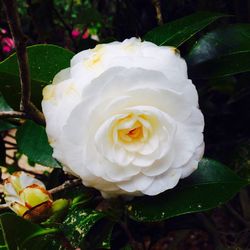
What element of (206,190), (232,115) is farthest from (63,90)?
(232,115)

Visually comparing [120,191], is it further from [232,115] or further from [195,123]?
[232,115]

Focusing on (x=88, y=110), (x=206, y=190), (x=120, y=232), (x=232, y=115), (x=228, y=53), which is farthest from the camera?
(x=232, y=115)

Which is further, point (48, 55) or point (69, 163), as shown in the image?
point (48, 55)

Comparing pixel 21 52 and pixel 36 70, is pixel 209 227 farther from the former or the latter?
pixel 21 52

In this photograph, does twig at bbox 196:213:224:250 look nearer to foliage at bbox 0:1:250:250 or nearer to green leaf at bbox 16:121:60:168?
foliage at bbox 0:1:250:250

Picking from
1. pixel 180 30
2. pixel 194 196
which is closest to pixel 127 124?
pixel 194 196

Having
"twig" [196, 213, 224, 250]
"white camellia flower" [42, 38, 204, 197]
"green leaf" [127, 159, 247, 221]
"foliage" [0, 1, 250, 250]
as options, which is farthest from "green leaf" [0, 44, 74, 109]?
"twig" [196, 213, 224, 250]

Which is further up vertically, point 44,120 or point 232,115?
point 44,120
